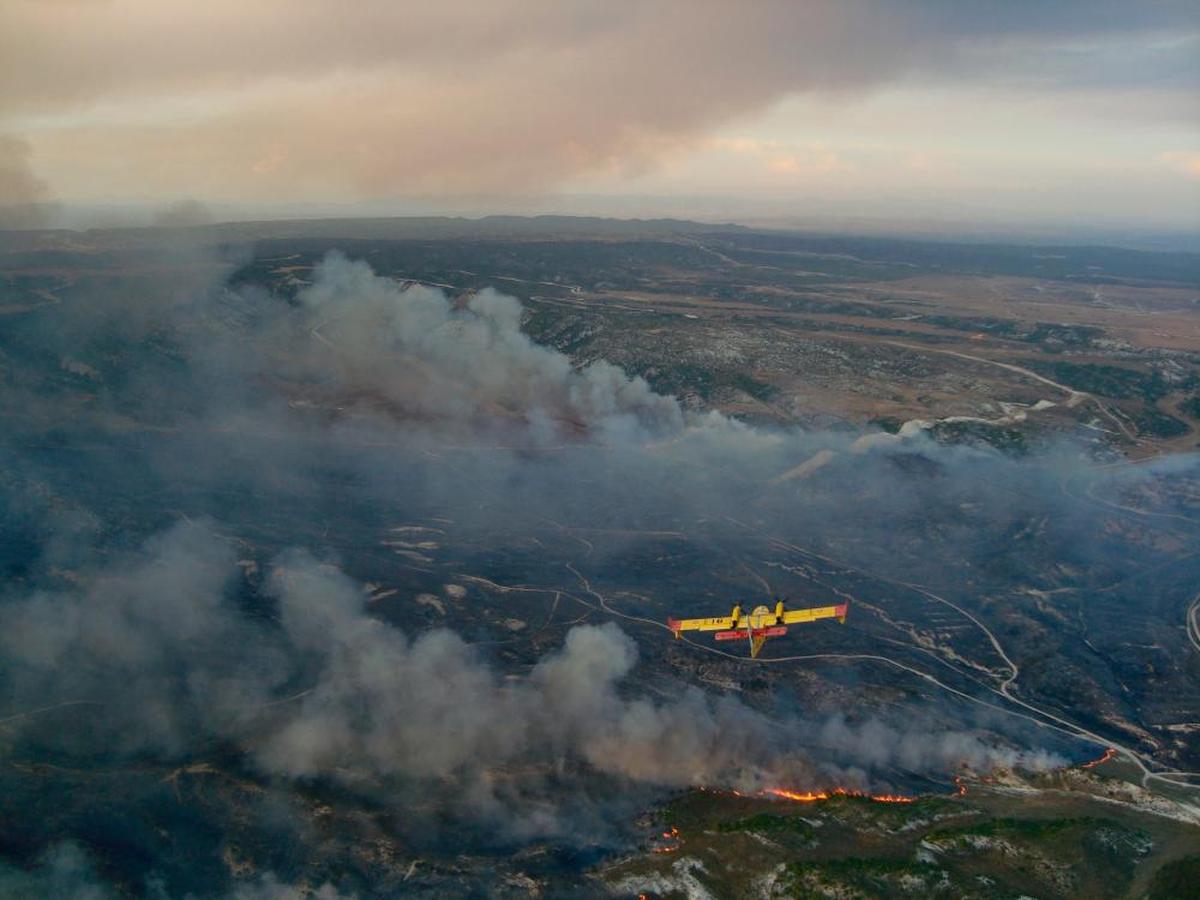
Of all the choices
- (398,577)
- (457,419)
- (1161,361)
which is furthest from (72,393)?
(1161,361)

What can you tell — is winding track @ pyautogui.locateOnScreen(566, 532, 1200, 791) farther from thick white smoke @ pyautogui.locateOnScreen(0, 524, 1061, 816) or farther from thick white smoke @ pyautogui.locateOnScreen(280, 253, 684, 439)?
thick white smoke @ pyautogui.locateOnScreen(280, 253, 684, 439)

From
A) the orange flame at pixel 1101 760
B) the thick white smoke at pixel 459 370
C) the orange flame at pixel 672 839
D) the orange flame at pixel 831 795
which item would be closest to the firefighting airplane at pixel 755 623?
the orange flame at pixel 831 795

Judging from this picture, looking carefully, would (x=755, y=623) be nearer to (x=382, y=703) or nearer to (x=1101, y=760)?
(x=1101, y=760)

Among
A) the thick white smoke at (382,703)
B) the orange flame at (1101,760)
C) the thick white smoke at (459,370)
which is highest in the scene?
the thick white smoke at (459,370)

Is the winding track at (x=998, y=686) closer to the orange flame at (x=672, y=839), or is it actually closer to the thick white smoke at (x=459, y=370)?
the orange flame at (x=672, y=839)

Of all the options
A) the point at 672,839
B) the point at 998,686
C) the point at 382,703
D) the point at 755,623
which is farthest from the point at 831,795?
the point at 382,703
